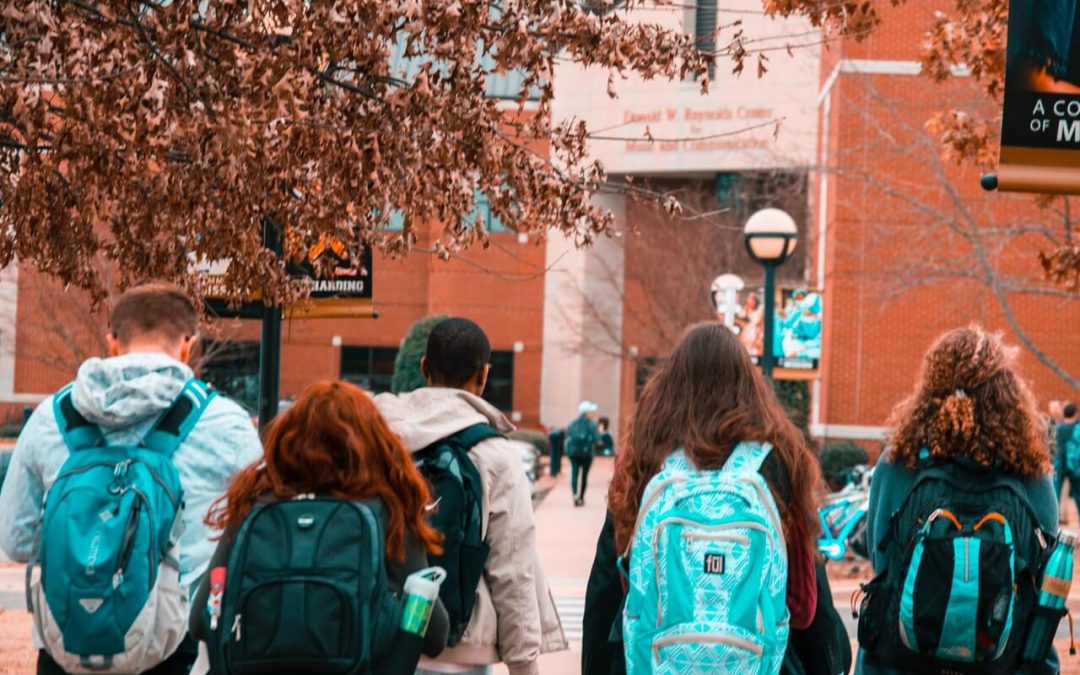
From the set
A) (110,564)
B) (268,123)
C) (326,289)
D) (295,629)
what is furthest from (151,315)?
(326,289)

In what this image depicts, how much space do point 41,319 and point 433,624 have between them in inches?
1607

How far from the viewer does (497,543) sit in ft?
16.7

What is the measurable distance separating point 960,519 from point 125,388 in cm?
262

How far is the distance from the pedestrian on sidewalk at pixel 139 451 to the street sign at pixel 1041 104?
3862 millimetres

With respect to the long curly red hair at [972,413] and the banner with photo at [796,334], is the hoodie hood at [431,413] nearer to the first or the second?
the long curly red hair at [972,413]

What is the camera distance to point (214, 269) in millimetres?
11078

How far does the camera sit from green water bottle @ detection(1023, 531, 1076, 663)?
507 centimetres

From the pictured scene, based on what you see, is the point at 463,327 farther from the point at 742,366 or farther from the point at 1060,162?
the point at 1060,162

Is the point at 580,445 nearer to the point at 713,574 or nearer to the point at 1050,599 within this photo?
the point at 1050,599

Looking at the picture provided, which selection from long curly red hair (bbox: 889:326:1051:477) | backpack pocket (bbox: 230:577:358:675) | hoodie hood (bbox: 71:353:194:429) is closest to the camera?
backpack pocket (bbox: 230:577:358:675)

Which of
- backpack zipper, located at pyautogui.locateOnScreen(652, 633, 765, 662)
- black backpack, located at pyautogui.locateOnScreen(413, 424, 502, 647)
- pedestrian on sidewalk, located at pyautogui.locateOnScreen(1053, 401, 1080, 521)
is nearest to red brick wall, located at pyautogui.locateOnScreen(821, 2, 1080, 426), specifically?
pedestrian on sidewalk, located at pyautogui.locateOnScreen(1053, 401, 1080, 521)

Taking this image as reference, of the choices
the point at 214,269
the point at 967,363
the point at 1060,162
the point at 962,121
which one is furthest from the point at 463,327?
the point at 962,121

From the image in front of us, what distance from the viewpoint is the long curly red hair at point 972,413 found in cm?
525

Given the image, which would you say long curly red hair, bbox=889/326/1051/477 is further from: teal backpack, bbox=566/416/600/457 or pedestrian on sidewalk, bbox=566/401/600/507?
teal backpack, bbox=566/416/600/457
